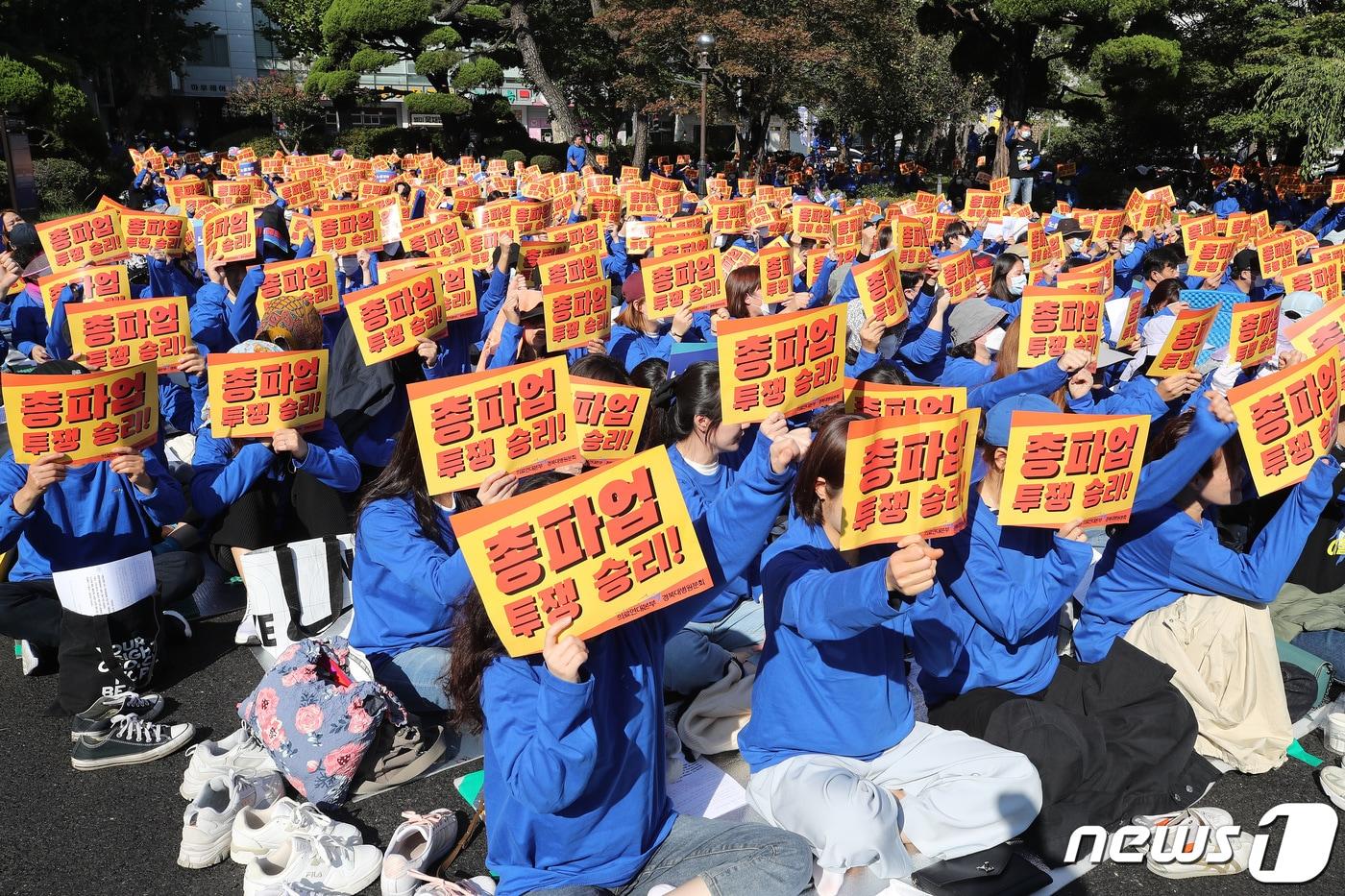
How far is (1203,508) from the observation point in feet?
13.4

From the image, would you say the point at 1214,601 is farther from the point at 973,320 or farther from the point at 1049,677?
the point at 973,320

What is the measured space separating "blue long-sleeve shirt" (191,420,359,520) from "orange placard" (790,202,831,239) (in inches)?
256

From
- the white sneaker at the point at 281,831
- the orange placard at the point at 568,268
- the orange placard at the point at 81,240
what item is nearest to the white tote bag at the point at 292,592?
the white sneaker at the point at 281,831

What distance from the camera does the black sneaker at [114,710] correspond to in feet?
13.6

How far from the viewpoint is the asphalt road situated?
3.50 meters

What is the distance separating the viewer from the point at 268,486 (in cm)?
495

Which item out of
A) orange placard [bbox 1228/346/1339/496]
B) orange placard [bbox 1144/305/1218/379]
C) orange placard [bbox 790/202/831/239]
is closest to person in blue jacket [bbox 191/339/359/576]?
orange placard [bbox 1228/346/1339/496]

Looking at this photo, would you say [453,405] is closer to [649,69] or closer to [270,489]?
[270,489]

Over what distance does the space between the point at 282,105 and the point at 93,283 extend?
3700 cm

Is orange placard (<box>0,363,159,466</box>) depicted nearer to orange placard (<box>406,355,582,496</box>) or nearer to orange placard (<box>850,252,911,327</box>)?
orange placard (<box>406,355,582,496</box>)

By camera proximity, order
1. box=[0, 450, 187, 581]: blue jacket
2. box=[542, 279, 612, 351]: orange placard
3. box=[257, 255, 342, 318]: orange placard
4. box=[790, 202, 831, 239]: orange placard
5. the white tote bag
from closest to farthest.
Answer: box=[0, 450, 187, 581]: blue jacket, the white tote bag, box=[542, 279, 612, 351]: orange placard, box=[257, 255, 342, 318]: orange placard, box=[790, 202, 831, 239]: orange placard

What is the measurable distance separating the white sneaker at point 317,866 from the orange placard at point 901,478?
75.3 inches

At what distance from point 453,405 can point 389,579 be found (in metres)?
0.70

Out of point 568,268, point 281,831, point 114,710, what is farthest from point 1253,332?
point 114,710
